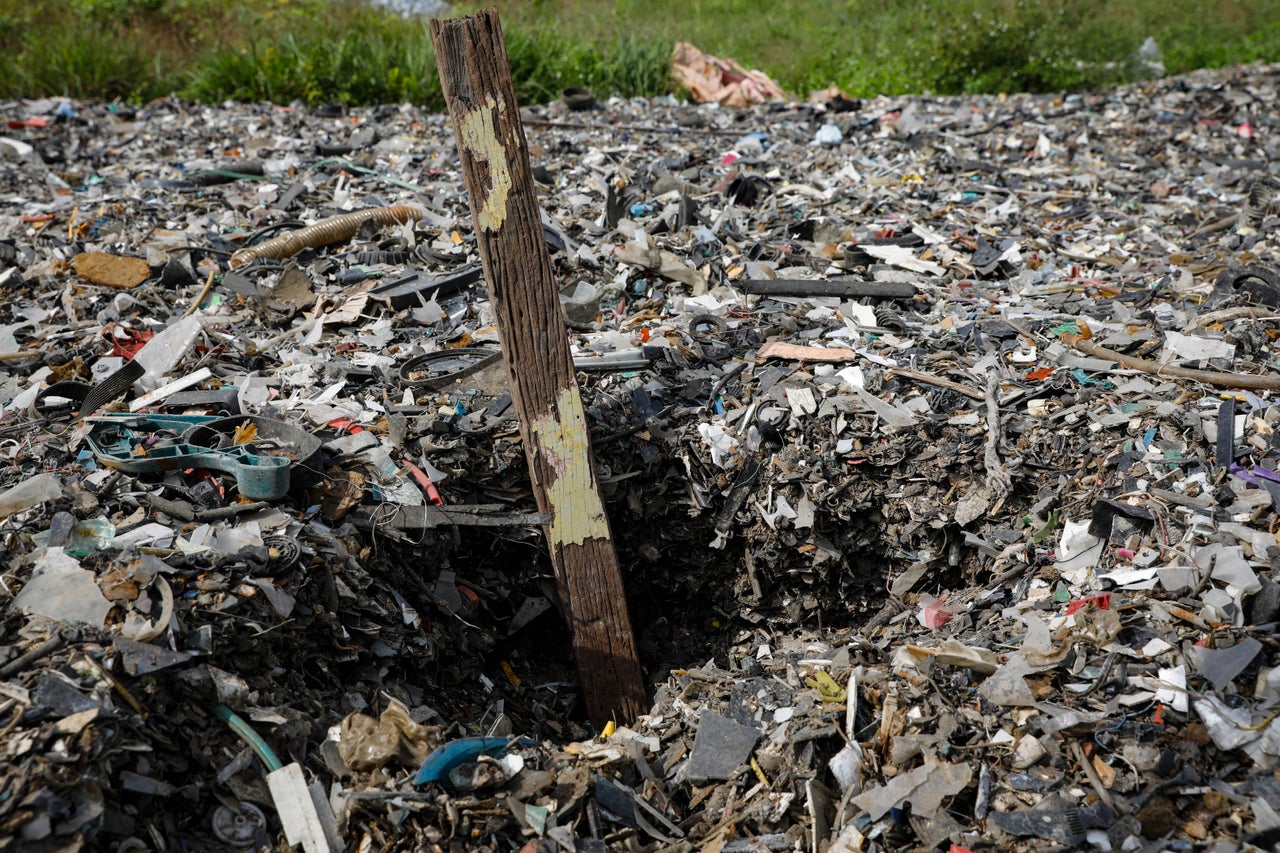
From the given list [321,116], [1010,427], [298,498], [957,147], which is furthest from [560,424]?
[321,116]

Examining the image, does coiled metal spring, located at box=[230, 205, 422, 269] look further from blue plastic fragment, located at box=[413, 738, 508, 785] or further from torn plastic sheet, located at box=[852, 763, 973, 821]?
torn plastic sheet, located at box=[852, 763, 973, 821]

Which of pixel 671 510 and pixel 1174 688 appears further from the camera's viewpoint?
pixel 671 510

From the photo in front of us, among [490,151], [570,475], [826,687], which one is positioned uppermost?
[490,151]

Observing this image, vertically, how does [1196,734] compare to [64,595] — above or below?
below

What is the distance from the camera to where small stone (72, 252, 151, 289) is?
16.6 feet

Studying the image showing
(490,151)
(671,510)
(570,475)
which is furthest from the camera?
(671,510)

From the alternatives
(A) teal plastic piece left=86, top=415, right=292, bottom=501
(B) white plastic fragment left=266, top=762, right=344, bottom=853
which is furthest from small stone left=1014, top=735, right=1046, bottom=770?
(A) teal plastic piece left=86, top=415, right=292, bottom=501

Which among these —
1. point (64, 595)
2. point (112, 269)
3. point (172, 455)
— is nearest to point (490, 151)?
point (172, 455)

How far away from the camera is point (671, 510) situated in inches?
163

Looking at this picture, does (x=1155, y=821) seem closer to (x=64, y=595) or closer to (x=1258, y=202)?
(x=64, y=595)

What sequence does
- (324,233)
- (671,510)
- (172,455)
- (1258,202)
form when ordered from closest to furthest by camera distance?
1. (172,455)
2. (671,510)
3. (324,233)
4. (1258,202)

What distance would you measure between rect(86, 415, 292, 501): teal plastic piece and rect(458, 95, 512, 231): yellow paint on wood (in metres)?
1.19

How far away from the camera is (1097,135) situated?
7.57m

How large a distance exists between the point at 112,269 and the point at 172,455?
2.36 metres
